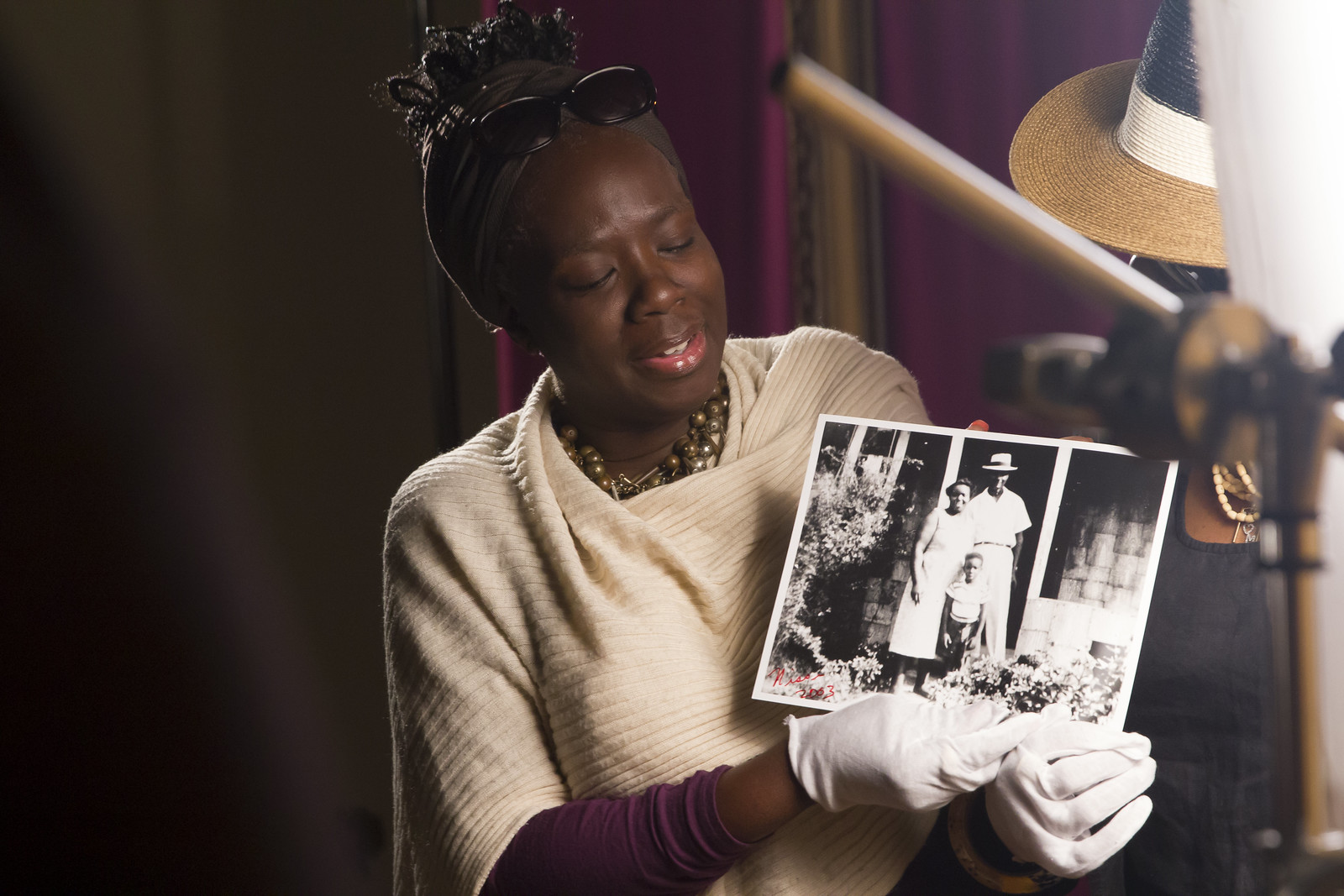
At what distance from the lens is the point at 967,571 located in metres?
0.93

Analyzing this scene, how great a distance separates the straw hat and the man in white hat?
34 centimetres

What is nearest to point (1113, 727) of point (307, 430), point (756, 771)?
point (756, 771)

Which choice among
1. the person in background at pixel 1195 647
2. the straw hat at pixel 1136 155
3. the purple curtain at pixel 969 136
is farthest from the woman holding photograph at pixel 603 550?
the purple curtain at pixel 969 136

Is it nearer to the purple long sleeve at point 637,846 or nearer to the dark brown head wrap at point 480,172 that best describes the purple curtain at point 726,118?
the dark brown head wrap at point 480,172

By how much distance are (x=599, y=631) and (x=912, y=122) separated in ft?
3.93

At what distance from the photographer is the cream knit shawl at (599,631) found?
1035 millimetres

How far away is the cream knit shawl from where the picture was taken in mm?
1035

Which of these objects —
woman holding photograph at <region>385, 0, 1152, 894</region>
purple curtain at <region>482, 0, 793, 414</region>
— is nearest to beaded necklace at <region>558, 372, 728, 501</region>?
woman holding photograph at <region>385, 0, 1152, 894</region>

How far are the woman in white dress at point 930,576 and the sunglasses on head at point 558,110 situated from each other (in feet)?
1.70

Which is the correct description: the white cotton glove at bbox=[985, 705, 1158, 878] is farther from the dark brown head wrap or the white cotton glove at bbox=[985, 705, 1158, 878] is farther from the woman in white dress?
the dark brown head wrap

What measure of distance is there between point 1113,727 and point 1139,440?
17.6 inches

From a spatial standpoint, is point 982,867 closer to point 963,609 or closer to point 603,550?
point 963,609
